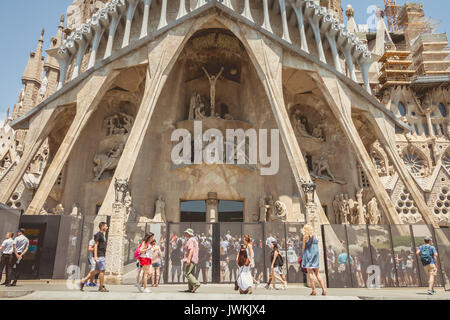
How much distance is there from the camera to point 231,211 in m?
20.7

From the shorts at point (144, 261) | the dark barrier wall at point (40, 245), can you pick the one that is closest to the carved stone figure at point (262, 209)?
the dark barrier wall at point (40, 245)

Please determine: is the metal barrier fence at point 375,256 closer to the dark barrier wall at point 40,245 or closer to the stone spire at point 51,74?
the dark barrier wall at point 40,245

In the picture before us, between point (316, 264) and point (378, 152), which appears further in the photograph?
point (378, 152)

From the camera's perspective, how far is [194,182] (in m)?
20.2

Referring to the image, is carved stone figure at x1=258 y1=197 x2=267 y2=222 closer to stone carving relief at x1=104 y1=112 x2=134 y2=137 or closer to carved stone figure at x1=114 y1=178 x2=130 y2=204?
carved stone figure at x1=114 y1=178 x2=130 y2=204

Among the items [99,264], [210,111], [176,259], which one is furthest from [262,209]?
[99,264]

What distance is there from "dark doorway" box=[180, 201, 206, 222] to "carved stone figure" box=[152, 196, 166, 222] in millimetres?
1353

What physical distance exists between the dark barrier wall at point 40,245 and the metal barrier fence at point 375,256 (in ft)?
32.7

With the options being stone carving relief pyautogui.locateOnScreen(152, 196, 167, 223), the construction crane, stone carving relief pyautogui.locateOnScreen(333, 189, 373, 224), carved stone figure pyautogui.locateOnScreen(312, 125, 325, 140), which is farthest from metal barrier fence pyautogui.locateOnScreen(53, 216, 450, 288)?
the construction crane

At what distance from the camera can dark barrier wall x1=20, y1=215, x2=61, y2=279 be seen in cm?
1144

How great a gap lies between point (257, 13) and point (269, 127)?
734cm

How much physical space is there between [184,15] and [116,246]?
1335cm
